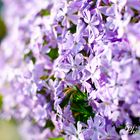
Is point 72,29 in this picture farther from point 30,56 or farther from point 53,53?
point 30,56

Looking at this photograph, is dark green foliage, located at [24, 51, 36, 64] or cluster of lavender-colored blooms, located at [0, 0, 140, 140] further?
dark green foliage, located at [24, 51, 36, 64]

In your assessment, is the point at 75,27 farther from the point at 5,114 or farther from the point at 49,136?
the point at 5,114

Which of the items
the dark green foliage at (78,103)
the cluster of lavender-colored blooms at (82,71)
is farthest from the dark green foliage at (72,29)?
the dark green foliage at (78,103)

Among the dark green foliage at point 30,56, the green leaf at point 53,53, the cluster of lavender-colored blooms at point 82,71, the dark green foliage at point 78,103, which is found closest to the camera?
the cluster of lavender-colored blooms at point 82,71

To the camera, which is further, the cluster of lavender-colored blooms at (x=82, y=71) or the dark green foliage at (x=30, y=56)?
the dark green foliage at (x=30, y=56)

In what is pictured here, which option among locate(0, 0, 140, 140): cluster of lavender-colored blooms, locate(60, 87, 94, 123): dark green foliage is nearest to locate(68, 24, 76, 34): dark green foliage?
locate(0, 0, 140, 140): cluster of lavender-colored blooms

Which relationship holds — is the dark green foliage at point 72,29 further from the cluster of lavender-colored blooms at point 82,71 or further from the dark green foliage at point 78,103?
the dark green foliage at point 78,103

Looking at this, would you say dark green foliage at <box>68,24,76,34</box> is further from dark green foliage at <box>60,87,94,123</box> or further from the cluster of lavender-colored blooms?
dark green foliage at <box>60,87,94,123</box>

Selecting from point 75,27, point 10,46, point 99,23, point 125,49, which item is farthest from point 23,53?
point 125,49

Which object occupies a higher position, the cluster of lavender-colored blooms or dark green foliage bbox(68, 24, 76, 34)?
dark green foliage bbox(68, 24, 76, 34)
